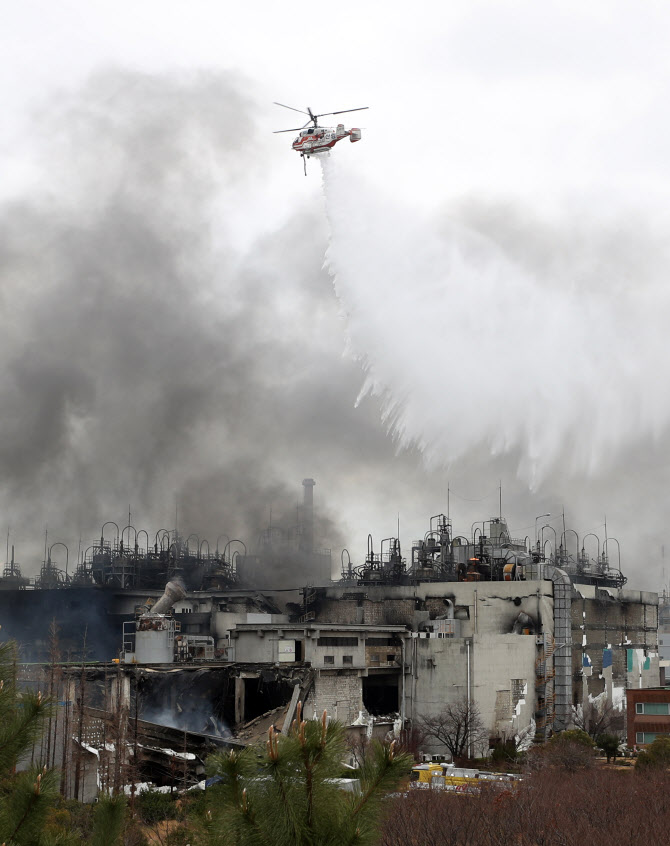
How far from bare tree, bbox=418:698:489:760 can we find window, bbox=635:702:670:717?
10611 mm

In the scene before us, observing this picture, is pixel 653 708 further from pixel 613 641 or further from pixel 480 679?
pixel 613 641

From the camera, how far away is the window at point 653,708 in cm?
5600

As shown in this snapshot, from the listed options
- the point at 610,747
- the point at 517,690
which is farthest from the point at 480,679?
the point at 610,747

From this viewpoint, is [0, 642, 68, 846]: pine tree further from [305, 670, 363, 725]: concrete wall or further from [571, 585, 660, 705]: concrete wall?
[571, 585, 660, 705]: concrete wall

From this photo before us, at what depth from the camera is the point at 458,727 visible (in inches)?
2425

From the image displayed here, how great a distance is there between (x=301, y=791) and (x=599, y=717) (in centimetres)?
6570

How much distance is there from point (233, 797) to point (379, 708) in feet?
195

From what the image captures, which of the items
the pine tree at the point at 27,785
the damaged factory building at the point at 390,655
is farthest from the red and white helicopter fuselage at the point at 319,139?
the pine tree at the point at 27,785

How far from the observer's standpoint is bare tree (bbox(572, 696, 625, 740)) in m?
68.4

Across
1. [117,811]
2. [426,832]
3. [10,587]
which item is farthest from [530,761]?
[10,587]

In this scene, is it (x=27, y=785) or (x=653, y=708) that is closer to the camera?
(x=27, y=785)

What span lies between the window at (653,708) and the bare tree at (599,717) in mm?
9848

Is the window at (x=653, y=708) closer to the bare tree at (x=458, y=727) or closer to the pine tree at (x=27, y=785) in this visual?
the bare tree at (x=458, y=727)

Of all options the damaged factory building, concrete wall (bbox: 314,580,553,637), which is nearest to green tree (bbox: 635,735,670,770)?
the damaged factory building
